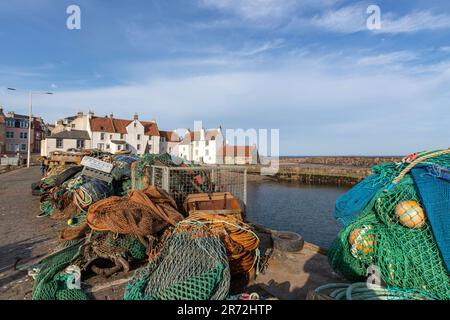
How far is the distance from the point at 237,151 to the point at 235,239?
65.1 m

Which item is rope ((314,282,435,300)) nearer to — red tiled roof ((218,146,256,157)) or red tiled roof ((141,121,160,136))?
red tiled roof ((141,121,160,136))

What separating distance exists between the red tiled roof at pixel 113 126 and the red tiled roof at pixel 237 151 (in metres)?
18.1

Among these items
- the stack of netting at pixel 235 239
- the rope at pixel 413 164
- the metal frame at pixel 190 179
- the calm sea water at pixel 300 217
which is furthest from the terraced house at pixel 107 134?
the rope at pixel 413 164

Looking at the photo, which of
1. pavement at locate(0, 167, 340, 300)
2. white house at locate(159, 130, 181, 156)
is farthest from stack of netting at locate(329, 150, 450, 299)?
white house at locate(159, 130, 181, 156)

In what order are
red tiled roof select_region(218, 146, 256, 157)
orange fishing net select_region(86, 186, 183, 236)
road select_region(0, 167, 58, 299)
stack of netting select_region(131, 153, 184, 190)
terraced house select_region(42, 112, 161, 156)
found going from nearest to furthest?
1. road select_region(0, 167, 58, 299)
2. orange fishing net select_region(86, 186, 183, 236)
3. stack of netting select_region(131, 153, 184, 190)
4. terraced house select_region(42, 112, 161, 156)
5. red tiled roof select_region(218, 146, 256, 157)

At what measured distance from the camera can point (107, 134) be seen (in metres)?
48.7

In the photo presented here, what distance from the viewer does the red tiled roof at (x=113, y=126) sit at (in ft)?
158

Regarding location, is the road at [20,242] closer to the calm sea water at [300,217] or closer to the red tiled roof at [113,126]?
the calm sea water at [300,217]

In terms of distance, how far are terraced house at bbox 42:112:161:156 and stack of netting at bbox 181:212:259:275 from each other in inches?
1755

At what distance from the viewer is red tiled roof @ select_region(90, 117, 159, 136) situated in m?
48.0

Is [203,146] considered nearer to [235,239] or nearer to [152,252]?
[152,252]

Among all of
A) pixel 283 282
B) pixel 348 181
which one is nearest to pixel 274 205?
pixel 283 282

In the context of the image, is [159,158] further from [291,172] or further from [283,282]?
[291,172]
